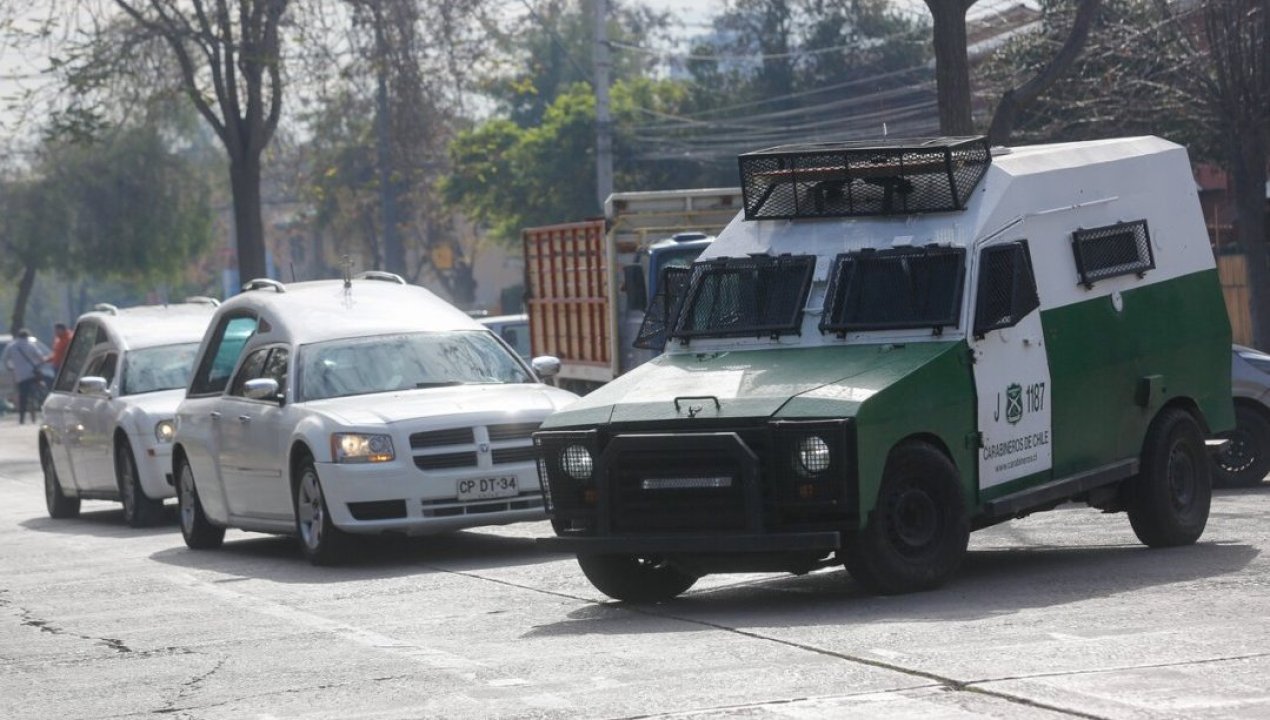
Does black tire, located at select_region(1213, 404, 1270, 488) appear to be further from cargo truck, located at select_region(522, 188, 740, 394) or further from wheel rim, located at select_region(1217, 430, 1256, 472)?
cargo truck, located at select_region(522, 188, 740, 394)

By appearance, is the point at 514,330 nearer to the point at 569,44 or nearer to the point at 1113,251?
the point at 1113,251

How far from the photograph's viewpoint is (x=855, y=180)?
1174 centimetres

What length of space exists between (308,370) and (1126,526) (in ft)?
17.8

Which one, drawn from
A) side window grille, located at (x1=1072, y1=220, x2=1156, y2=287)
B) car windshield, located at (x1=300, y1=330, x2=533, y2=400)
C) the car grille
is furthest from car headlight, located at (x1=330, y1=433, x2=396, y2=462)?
side window grille, located at (x1=1072, y1=220, x2=1156, y2=287)

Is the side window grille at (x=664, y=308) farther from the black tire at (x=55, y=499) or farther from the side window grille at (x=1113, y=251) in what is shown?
the black tire at (x=55, y=499)

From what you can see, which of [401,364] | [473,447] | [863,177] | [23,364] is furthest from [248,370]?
[23,364]

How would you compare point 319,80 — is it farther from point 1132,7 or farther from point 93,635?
point 93,635

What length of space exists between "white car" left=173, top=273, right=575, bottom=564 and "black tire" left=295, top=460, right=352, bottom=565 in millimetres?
12

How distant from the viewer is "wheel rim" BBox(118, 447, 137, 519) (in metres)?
18.8

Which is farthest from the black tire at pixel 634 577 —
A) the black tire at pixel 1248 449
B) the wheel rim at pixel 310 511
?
the black tire at pixel 1248 449

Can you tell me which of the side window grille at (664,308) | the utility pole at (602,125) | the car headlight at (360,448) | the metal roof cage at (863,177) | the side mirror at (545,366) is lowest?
the car headlight at (360,448)

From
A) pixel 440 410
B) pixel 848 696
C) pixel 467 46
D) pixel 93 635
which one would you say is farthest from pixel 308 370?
pixel 467 46

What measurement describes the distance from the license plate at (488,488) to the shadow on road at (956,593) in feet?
7.45

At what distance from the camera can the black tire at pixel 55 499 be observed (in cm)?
2077
